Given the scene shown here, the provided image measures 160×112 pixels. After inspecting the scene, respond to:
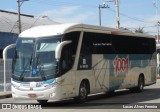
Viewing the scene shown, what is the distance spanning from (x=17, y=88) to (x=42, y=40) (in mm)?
2122

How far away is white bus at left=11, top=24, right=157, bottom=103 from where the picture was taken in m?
16.9

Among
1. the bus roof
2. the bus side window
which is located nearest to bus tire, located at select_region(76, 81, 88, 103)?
the bus side window

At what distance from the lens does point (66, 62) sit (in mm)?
17422

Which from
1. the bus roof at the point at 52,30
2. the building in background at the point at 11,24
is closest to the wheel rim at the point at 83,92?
the bus roof at the point at 52,30

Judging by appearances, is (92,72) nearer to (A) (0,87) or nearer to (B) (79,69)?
(B) (79,69)

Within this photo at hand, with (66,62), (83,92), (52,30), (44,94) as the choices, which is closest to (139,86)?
(83,92)

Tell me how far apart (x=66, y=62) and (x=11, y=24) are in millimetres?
34693

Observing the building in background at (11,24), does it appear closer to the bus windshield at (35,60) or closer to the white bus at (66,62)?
the white bus at (66,62)

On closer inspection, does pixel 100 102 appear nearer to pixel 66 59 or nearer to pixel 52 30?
pixel 66 59

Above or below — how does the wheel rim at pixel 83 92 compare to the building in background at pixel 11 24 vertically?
below

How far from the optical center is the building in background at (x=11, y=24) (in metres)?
46.8

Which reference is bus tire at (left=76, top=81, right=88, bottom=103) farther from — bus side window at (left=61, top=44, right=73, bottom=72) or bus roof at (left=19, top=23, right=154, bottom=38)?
bus roof at (left=19, top=23, right=154, bottom=38)

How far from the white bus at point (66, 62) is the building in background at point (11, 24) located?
75.1ft

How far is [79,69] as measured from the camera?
60.6 feet
